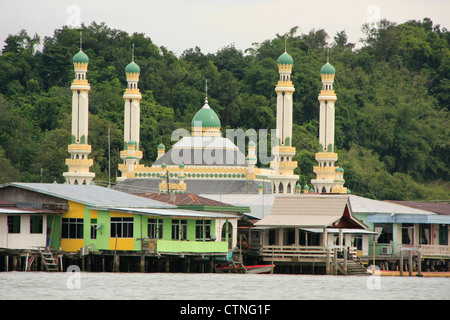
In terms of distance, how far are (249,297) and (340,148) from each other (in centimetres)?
7752

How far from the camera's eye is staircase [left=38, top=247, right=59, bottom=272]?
6881cm

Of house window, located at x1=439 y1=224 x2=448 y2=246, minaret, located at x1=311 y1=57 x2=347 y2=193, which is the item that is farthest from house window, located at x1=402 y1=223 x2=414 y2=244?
minaret, located at x1=311 y1=57 x2=347 y2=193

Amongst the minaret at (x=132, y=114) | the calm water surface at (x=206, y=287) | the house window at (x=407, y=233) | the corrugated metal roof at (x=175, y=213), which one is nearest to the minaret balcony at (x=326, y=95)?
the minaret at (x=132, y=114)

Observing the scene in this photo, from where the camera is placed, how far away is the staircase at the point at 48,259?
68.8 m

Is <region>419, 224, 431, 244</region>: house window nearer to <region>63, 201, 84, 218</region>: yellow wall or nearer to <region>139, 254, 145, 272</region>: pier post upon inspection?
<region>139, 254, 145, 272</region>: pier post

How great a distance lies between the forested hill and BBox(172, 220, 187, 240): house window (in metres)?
39.5

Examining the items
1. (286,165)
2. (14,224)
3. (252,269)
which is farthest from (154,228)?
(286,165)

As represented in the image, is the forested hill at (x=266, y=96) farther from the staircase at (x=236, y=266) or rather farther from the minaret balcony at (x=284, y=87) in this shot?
the staircase at (x=236, y=266)

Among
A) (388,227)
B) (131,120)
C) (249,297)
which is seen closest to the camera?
(249,297)

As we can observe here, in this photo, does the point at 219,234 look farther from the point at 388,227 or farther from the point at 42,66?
the point at 42,66

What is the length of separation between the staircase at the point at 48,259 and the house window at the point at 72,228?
2518mm

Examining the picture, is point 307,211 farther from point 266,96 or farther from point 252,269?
point 266,96

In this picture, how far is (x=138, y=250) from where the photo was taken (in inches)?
2776
